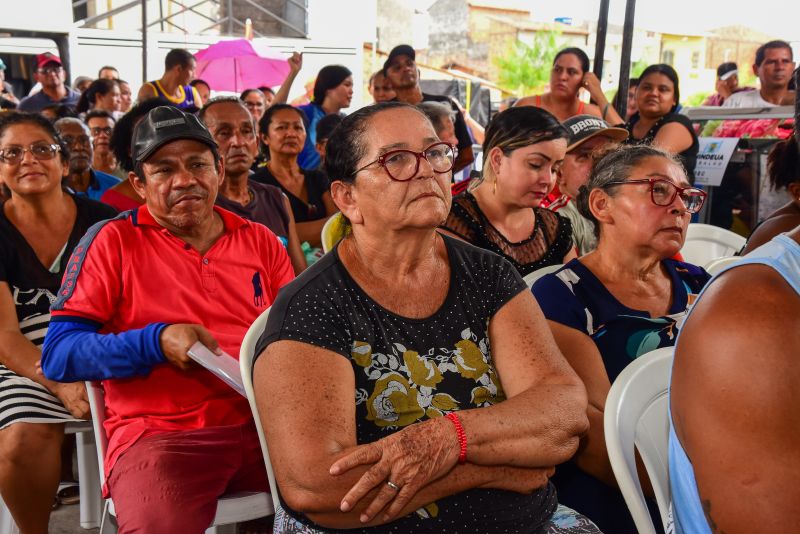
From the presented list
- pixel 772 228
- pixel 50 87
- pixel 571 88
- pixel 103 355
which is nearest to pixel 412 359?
pixel 103 355

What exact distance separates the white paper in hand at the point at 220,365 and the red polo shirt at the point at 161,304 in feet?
0.81

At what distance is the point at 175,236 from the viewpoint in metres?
2.59

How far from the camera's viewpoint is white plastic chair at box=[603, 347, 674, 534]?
1687 mm

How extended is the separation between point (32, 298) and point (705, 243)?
320 centimetres

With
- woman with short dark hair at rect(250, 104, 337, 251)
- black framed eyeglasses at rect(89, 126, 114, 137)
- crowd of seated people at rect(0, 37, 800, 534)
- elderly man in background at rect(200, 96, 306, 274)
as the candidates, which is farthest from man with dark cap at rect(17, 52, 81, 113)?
crowd of seated people at rect(0, 37, 800, 534)

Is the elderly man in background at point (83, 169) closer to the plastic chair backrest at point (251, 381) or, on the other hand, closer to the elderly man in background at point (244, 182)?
the elderly man in background at point (244, 182)

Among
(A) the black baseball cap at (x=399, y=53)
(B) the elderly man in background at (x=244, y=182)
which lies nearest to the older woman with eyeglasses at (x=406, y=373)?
(B) the elderly man in background at (x=244, y=182)

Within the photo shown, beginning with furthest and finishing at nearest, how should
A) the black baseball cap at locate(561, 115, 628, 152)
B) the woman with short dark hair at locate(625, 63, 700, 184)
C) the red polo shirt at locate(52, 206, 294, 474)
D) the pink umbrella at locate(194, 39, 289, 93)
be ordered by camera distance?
1. the pink umbrella at locate(194, 39, 289, 93)
2. the woman with short dark hair at locate(625, 63, 700, 184)
3. the black baseball cap at locate(561, 115, 628, 152)
4. the red polo shirt at locate(52, 206, 294, 474)

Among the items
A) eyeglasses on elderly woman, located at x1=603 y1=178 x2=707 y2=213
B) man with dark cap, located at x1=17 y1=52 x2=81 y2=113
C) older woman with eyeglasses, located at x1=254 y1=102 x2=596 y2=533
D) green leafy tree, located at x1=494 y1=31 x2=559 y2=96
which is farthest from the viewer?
green leafy tree, located at x1=494 y1=31 x2=559 y2=96

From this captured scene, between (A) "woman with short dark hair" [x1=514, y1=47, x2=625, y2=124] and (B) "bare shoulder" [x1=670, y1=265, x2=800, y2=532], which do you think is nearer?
(B) "bare shoulder" [x1=670, y1=265, x2=800, y2=532]

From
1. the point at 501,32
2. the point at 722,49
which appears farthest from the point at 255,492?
the point at 722,49

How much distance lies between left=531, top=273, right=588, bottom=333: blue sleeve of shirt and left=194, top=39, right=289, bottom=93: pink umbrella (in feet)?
28.4

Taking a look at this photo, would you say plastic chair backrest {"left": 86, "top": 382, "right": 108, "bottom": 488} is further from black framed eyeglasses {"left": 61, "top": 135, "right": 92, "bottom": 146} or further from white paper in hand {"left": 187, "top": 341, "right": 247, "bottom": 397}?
black framed eyeglasses {"left": 61, "top": 135, "right": 92, "bottom": 146}

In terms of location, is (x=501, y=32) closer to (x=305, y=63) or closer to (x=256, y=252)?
(x=305, y=63)
